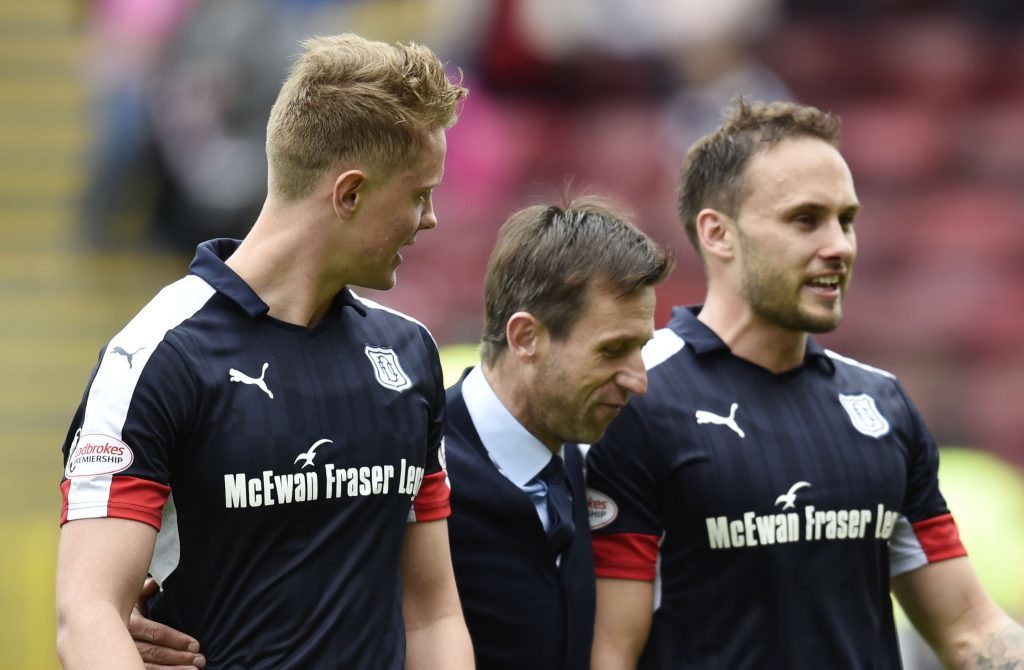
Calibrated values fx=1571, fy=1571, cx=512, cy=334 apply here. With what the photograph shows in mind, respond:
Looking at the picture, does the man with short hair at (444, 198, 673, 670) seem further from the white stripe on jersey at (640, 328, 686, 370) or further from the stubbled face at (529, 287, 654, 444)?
the white stripe on jersey at (640, 328, 686, 370)

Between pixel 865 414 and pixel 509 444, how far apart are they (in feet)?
2.79

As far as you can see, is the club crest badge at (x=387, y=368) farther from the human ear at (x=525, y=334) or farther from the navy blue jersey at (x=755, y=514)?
the navy blue jersey at (x=755, y=514)

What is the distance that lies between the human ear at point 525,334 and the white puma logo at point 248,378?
775mm

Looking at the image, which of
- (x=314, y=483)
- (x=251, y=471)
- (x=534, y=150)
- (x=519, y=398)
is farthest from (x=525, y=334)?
(x=534, y=150)

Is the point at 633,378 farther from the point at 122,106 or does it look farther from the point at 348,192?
the point at 122,106

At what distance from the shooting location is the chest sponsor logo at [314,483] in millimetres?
2797

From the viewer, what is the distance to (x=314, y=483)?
287cm

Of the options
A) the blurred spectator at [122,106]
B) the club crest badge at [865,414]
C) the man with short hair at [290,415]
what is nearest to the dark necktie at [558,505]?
the man with short hair at [290,415]

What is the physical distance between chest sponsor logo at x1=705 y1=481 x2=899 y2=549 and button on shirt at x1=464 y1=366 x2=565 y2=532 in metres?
0.38

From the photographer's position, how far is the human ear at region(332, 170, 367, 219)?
2.91m

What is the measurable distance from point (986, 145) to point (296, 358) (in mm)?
7870

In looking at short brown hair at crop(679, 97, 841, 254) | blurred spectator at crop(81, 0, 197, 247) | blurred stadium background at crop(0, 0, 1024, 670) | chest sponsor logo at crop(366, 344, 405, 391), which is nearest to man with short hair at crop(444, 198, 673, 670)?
short brown hair at crop(679, 97, 841, 254)

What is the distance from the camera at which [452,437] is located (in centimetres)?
353

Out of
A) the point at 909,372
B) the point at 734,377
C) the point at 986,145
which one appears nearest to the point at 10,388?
the point at 909,372
